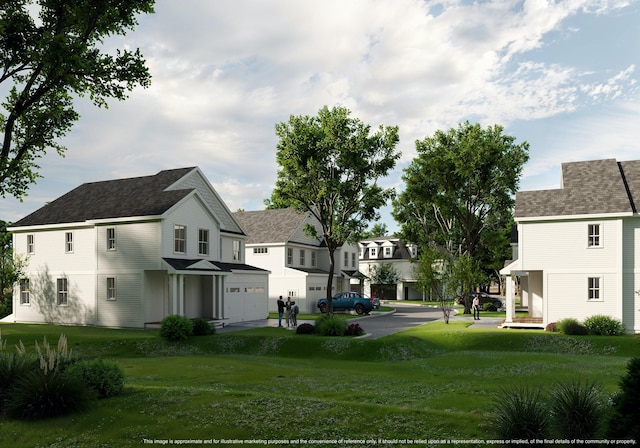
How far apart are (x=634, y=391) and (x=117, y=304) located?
30809 mm

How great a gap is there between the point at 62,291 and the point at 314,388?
2779 centimetres

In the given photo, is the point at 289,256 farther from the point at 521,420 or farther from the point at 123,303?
the point at 521,420

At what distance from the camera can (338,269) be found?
2237 inches

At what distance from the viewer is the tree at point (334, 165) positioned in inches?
1587

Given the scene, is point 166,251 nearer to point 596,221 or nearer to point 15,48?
point 15,48

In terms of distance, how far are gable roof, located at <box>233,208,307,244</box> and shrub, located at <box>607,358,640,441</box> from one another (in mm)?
41832

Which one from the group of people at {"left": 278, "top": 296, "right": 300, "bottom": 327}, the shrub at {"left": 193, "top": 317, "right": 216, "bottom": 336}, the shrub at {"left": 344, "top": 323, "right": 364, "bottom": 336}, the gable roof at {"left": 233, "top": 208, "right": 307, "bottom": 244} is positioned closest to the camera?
the shrub at {"left": 344, "top": 323, "right": 364, "bottom": 336}

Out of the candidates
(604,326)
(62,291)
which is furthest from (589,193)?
(62,291)

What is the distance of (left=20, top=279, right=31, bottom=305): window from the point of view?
125 feet

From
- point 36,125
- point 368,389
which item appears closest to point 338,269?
point 36,125

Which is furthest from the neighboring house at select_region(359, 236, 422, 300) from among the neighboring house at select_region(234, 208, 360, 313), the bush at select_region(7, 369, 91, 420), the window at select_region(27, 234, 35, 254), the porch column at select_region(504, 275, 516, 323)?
the bush at select_region(7, 369, 91, 420)

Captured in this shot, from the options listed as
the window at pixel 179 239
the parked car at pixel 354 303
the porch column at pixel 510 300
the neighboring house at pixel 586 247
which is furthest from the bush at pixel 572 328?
the window at pixel 179 239

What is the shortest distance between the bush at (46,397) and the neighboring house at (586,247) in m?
26.7

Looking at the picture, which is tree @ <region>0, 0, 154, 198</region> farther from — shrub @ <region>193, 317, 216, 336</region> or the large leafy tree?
the large leafy tree
